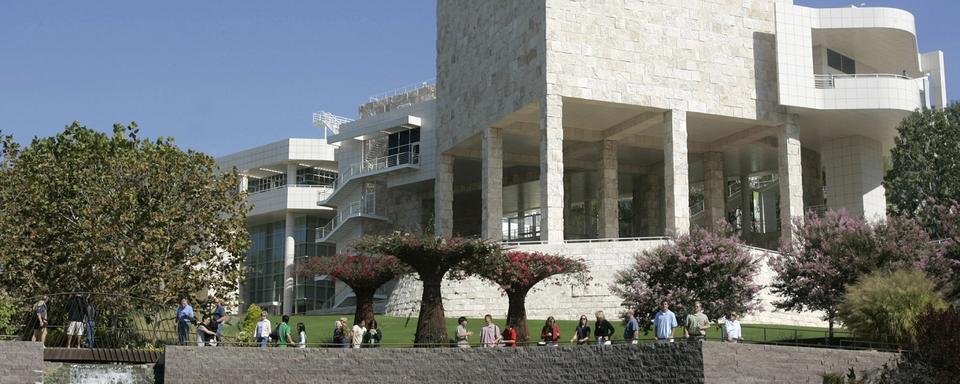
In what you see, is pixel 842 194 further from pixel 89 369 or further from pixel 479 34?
pixel 89 369

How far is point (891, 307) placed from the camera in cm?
2928

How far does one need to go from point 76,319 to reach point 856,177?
41550mm

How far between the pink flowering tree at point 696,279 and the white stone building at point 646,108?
8.98 metres

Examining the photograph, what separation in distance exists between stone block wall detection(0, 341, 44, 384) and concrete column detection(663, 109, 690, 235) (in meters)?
31.1

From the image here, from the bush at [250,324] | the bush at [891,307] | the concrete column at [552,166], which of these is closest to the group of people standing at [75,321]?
the bush at [250,324]

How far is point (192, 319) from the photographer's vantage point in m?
29.1

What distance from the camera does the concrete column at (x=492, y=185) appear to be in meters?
55.9

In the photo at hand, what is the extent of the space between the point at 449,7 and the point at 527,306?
21017 mm

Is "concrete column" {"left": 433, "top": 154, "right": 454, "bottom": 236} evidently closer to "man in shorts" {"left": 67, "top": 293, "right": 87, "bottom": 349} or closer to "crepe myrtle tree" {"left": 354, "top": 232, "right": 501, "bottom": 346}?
"crepe myrtle tree" {"left": 354, "top": 232, "right": 501, "bottom": 346}

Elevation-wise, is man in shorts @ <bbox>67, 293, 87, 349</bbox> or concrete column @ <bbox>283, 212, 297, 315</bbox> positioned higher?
concrete column @ <bbox>283, 212, 297, 315</bbox>

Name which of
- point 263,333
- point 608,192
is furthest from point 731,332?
point 608,192

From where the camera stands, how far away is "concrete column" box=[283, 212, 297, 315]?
72.7 m

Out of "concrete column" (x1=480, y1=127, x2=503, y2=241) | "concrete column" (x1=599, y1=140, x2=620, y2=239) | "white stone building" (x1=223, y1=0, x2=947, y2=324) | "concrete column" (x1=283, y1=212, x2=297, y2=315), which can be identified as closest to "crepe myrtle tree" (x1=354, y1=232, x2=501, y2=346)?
"white stone building" (x1=223, y1=0, x2=947, y2=324)

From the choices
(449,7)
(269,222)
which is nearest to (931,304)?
(449,7)
